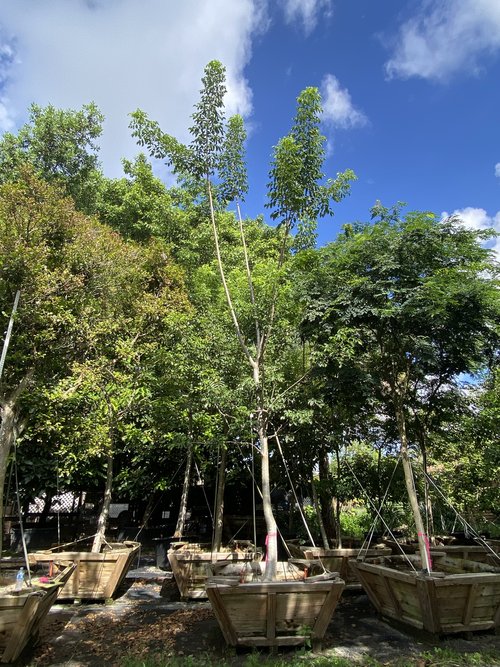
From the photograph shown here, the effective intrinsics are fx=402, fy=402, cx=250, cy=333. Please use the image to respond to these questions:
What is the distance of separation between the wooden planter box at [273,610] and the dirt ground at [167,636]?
24 centimetres

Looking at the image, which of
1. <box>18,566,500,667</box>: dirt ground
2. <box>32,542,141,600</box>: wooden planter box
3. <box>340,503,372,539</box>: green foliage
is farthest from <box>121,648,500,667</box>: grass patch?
<box>340,503,372,539</box>: green foliage

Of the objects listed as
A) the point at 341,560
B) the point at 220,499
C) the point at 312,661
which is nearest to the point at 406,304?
the point at 312,661

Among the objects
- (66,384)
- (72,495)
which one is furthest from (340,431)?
(72,495)

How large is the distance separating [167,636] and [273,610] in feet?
4.96

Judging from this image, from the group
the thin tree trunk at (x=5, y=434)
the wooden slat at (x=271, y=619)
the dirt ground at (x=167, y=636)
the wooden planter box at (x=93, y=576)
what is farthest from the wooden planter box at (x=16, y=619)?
the wooden slat at (x=271, y=619)

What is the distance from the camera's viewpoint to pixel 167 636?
177 inches

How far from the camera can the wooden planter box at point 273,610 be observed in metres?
3.79

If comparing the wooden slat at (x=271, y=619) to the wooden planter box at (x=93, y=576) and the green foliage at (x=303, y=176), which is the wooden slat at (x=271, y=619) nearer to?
the wooden planter box at (x=93, y=576)

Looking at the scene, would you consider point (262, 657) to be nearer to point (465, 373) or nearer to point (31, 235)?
point (465, 373)

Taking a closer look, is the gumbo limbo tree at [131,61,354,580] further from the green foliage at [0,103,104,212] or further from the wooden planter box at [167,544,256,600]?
the green foliage at [0,103,104,212]

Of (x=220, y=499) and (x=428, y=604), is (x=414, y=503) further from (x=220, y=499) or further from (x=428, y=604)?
(x=220, y=499)

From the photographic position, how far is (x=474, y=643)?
13.6ft

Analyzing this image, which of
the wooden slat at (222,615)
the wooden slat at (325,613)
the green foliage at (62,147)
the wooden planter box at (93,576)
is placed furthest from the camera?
the green foliage at (62,147)

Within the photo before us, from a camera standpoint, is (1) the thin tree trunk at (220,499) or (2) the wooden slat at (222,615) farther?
(1) the thin tree trunk at (220,499)
